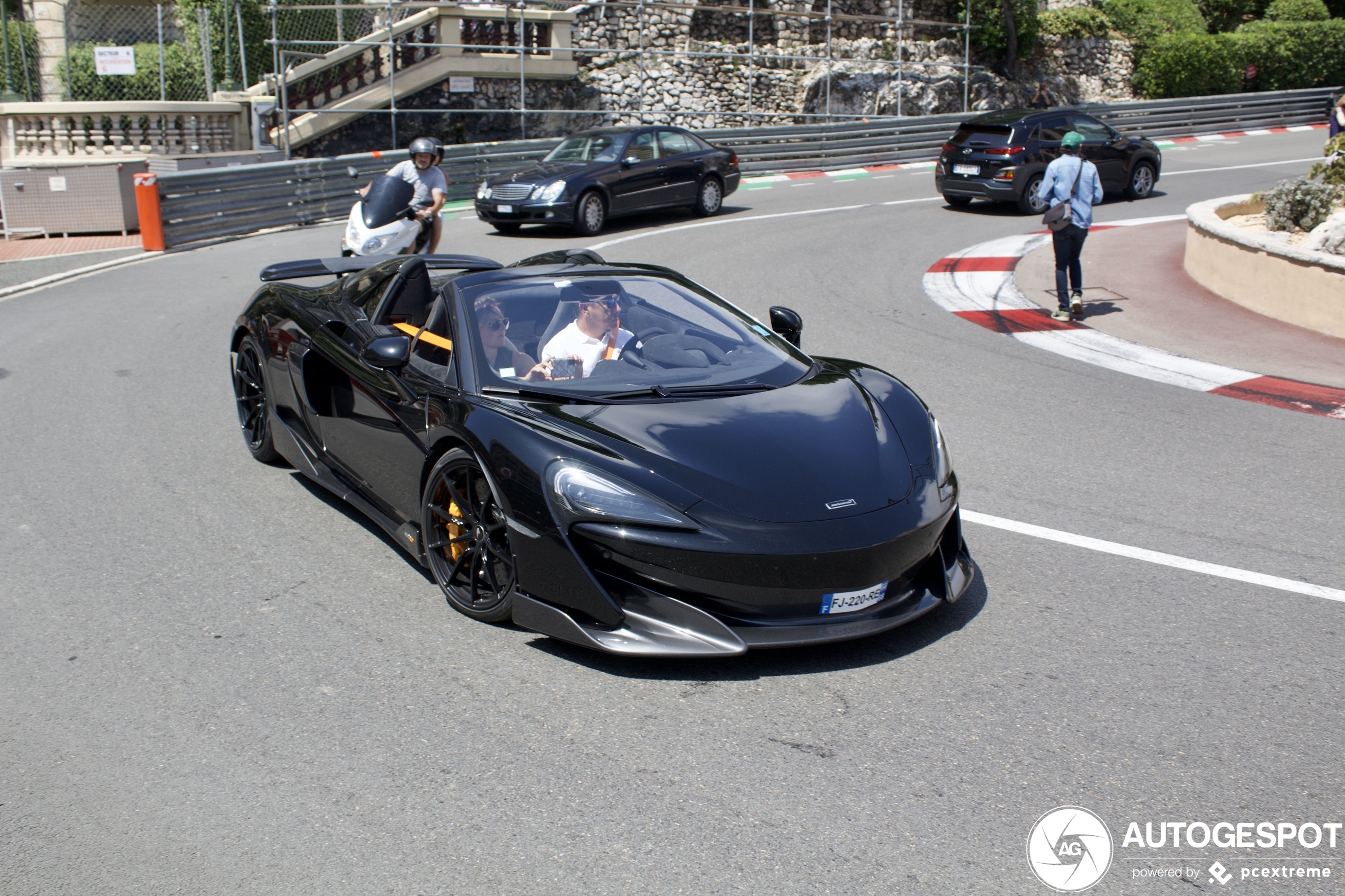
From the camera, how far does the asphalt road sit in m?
3.07

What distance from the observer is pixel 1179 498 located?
6.04 m

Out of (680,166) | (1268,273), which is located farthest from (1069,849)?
(680,166)

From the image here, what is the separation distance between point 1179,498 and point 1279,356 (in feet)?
14.6

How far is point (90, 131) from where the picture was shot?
2241 cm

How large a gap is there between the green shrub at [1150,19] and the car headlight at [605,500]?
3900 centimetres

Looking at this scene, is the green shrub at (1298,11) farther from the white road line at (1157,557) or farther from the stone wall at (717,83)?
the white road line at (1157,557)

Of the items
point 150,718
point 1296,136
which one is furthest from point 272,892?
point 1296,136

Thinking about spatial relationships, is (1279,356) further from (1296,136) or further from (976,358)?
(1296,136)

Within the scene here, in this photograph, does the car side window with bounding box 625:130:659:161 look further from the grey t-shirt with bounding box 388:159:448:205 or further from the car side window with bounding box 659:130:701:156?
the grey t-shirt with bounding box 388:159:448:205

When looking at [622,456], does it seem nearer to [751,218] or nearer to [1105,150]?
[751,218]

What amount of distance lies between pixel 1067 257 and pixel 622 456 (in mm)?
8346

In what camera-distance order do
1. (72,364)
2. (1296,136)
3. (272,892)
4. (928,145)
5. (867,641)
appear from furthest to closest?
1. (1296,136)
2. (928,145)
3. (72,364)
4. (867,641)
5. (272,892)


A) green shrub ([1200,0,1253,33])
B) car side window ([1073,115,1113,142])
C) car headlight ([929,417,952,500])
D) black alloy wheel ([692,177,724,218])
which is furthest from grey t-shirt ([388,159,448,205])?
green shrub ([1200,0,1253,33])

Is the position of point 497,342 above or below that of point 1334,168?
below
